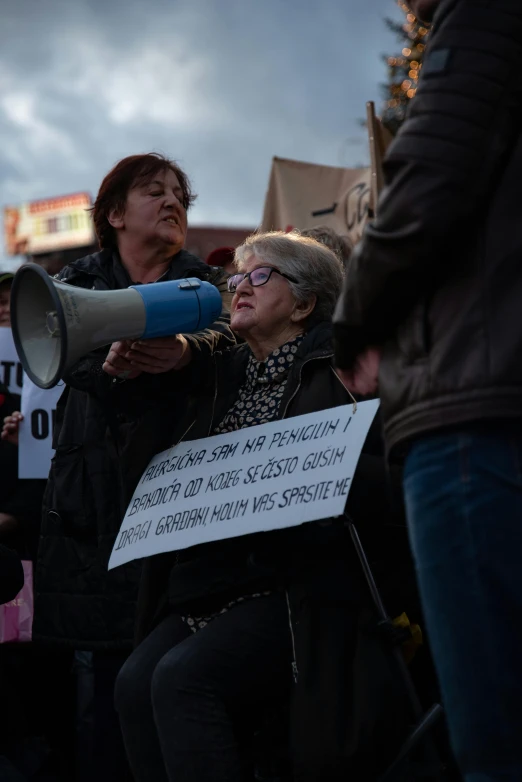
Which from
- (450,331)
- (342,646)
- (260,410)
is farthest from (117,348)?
(450,331)

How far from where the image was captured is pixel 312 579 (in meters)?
2.92

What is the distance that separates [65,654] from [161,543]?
60.3 inches

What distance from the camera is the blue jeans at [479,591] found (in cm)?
163

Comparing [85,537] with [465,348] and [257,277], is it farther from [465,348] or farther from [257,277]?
[465,348]

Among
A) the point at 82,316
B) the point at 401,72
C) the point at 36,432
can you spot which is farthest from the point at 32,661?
the point at 401,72

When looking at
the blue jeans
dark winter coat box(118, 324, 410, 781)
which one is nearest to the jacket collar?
dark winter coat box(118, 324, 410, 781)

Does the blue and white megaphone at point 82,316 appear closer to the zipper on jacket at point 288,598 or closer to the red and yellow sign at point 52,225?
the zipper on jacket at point 288,598

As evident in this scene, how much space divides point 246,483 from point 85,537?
92 cm

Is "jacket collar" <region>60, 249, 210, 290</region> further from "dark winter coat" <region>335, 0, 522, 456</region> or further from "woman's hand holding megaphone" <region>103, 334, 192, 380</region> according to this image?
"dark winter coat" <region>335, 0, 522, 456</region>

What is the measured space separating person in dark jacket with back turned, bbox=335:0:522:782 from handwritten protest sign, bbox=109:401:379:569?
38.7 inches

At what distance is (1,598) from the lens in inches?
147

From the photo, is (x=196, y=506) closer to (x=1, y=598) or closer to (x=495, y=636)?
(x=1, y=598)

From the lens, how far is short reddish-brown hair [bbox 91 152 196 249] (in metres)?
4.13

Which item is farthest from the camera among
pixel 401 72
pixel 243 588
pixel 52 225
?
pixel 52 225
